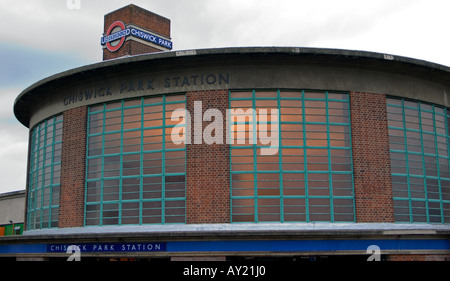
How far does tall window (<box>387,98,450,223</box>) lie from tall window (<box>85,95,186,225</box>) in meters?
9.20

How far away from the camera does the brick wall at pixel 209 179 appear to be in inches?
838

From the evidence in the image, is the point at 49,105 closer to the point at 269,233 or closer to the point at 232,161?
the point at 232,161

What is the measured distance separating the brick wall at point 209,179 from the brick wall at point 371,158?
5405mm

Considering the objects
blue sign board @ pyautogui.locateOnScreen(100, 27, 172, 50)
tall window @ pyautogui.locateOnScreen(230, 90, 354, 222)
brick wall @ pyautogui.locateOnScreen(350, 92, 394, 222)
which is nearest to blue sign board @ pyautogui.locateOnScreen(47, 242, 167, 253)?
tall window @ pyautogui.locateOnScreen(230, 90, 354, 222)

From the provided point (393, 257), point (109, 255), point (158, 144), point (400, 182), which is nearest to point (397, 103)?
point (400, 182)

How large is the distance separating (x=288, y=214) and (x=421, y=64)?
8976 mm

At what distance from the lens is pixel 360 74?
2298 cm

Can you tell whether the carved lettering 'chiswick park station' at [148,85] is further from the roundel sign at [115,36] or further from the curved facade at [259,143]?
the roundel sign at [115,36]

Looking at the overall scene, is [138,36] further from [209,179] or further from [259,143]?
[209,179]

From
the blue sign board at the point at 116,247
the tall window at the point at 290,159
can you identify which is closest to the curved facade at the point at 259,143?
the tall window at the point at 290,159

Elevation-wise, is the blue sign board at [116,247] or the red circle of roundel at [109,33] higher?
the red circle of roundel at [109,33]

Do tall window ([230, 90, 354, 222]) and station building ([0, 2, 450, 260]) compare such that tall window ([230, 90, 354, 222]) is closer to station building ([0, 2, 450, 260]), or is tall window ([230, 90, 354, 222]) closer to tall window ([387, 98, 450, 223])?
station building ([0, 2, 450, 260])

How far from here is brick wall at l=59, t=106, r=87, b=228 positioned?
23.8 meters

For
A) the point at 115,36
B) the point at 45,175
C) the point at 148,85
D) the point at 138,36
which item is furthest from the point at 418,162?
the point at 115,36
